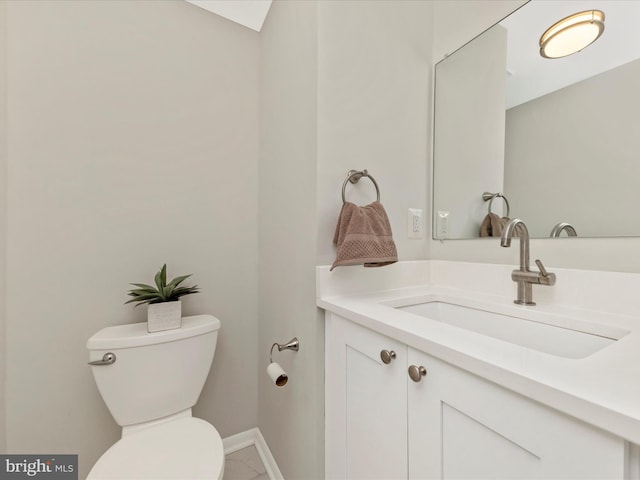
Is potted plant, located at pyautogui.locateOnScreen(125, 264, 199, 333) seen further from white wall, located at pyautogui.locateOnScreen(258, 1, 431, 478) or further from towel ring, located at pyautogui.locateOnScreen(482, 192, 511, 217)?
towel ring, located at pyautogui.locateOnScreen(482, 192, 511, 217)

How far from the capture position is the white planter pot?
102 centimetres

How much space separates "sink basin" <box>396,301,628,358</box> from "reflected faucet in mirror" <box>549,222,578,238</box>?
29cm

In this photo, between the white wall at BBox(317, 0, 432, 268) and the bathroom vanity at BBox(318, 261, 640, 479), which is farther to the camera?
the white wall at BBox(317, 0, 432, 268)

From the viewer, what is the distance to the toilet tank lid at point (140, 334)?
92 cm

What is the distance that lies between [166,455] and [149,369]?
0.28 m

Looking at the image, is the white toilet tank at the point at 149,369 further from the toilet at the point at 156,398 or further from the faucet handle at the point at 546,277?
the faucet handle at the point at 546,277

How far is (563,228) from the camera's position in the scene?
82cm

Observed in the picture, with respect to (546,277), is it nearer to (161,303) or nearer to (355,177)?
(355,177)

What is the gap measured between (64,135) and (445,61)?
5.14 feet

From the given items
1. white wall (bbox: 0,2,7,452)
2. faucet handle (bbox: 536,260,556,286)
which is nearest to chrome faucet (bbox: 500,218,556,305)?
faucet handle (bbox: 536,260,556,286)

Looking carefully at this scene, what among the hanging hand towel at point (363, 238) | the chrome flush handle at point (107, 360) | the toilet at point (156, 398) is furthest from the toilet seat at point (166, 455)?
the hanging hand towel at point (363, 238)

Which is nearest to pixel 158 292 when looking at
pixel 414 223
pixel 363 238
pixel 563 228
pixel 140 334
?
pixel 140 334

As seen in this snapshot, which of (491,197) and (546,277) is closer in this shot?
(546,277)

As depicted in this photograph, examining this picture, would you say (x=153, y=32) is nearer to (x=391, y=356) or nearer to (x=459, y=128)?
(x=459, y=128)
